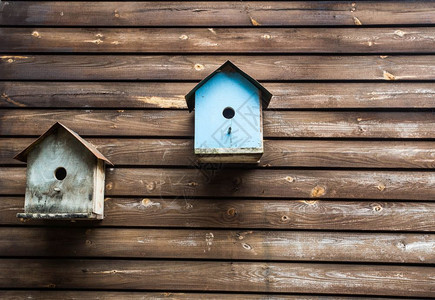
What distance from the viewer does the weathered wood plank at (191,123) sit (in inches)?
84.7

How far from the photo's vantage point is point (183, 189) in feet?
6.91

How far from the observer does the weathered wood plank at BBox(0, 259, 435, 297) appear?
6.55 feet

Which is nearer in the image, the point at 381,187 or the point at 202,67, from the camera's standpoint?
the point at 381,187

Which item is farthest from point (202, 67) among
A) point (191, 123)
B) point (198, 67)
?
point (191, 123)

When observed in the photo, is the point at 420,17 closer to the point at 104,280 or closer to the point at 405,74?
the point at 405,74

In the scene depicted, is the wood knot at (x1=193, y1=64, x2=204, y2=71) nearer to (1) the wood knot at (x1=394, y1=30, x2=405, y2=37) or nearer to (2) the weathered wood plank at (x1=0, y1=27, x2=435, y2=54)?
(2) the weathered wood plank at (x1=0, y1=27, x2=435, y2=54)

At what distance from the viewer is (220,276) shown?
2.02 meters

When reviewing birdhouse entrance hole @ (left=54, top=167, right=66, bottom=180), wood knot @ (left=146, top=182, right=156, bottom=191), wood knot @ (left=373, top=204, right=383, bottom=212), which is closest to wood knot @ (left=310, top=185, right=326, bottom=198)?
wood knot @ (left=373, top=204, right=383, bottom=212)

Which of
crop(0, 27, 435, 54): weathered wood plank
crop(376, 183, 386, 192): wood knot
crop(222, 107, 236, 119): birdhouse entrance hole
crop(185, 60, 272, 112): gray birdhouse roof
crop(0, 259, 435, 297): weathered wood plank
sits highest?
crop(0, 27, 435, 54): weathered wood plank

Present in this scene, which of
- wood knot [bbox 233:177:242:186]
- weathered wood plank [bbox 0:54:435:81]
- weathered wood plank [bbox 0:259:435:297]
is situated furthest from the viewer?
weathered wood plank [bbox 0:54:435:81]

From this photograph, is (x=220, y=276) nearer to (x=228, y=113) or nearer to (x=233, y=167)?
(x=233, y=167)

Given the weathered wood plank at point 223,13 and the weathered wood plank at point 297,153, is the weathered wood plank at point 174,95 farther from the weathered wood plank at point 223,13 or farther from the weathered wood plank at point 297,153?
the weathered wood plank at point 223,13

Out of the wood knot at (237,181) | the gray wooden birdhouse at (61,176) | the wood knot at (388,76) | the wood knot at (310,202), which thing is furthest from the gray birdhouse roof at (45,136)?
the wood knot at (388,76)

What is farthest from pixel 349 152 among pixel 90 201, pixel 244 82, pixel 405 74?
pixel 90 201
